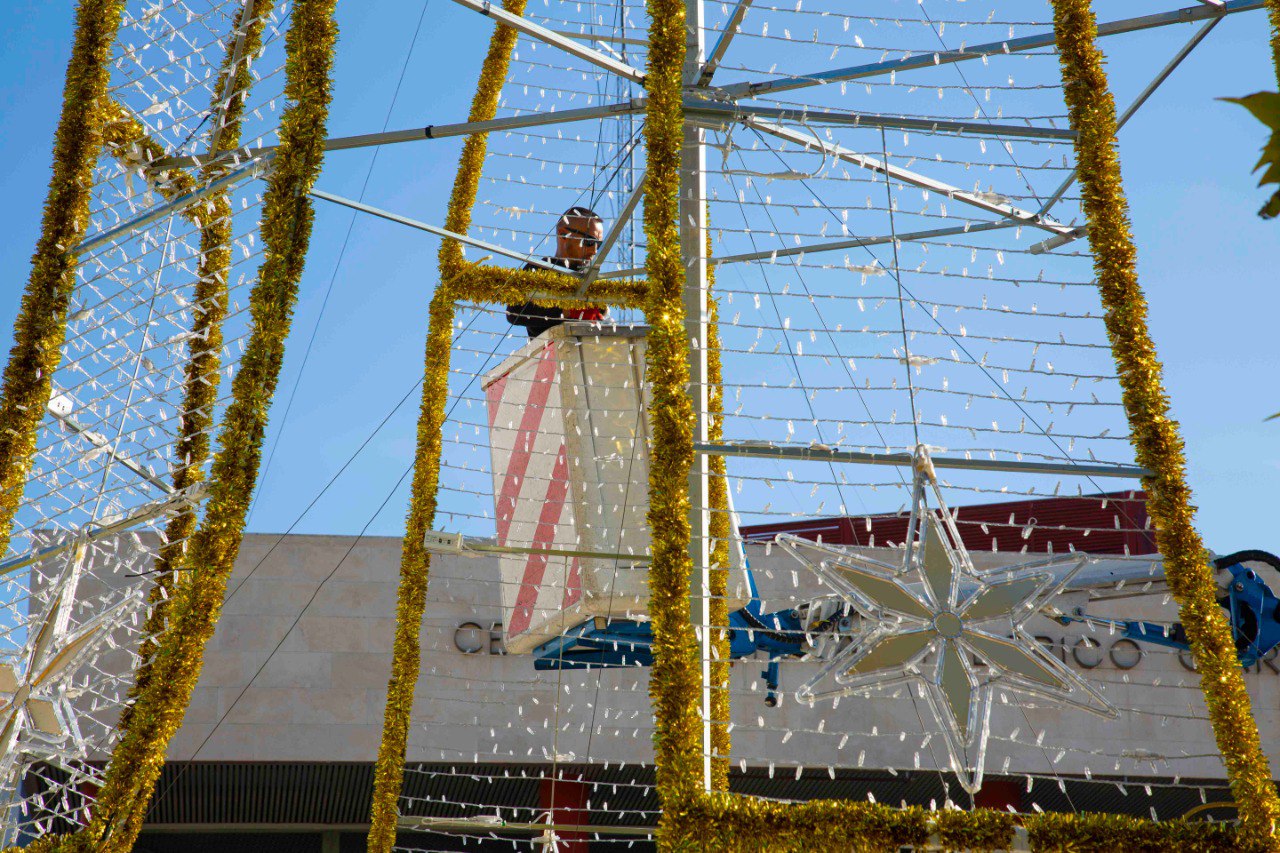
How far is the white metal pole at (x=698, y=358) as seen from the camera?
2.78 m

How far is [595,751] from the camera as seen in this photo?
8.13 m

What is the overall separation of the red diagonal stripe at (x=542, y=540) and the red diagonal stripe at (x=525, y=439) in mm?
127

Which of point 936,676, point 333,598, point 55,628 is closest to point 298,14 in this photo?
point 55,628

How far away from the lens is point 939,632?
270cm

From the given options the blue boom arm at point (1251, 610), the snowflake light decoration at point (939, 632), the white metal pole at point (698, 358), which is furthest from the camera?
the blue boom arm at point (1251, 610)

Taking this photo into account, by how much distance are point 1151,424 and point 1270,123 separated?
2.30 meters

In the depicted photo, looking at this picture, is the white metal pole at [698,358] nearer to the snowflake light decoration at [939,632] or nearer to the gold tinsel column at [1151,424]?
the snowflake light decoration at [939,632]

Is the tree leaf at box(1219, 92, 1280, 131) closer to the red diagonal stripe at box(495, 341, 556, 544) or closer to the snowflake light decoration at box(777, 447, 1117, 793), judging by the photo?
the snowflake light decoration at box(777, 447, 1117, 793)

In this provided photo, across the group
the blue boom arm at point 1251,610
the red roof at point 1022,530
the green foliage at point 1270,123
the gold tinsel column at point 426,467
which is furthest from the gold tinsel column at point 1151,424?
the red roof at point 1022,530

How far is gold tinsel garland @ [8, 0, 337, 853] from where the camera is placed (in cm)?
242

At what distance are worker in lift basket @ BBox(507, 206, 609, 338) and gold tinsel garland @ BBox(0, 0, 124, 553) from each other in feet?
6.92

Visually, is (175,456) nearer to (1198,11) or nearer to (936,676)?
(936,676)

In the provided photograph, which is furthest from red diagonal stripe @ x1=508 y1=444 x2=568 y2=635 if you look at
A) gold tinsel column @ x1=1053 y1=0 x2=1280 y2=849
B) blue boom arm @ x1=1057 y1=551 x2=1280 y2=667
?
blue boom arm @ x1=1057 y1=551 x2=1280 y2=667

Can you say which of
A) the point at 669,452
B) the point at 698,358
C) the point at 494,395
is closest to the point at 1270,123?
the point at 669,452
